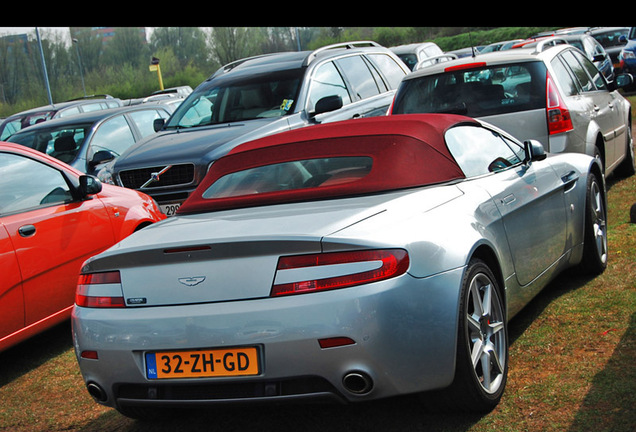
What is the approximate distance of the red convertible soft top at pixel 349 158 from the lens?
391cm

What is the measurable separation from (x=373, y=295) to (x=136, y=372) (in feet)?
3.43

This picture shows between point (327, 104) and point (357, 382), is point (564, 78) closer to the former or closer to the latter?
point (327, 104)

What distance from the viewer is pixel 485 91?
7.56m

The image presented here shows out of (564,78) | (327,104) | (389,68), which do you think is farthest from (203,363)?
(389,68)

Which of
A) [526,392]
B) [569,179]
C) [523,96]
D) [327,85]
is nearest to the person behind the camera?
[526,392]

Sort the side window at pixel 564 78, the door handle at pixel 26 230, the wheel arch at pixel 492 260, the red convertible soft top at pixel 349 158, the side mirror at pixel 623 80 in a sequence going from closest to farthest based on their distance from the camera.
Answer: the wheel arch at pixel 492 260, the red convertible soft top at pixel 349 158, the door handle at pixel 26 230, the side window at pixel 564 78, the side mirror at pixel 623 80

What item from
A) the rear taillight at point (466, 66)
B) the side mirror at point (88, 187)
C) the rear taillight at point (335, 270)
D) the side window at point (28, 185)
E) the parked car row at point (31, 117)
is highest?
the rear taillight at point (466, 66)

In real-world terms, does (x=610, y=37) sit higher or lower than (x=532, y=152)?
lower

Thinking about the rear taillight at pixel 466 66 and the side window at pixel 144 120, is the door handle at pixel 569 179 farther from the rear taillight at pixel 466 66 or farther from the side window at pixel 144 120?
the side window at pixel 144 120

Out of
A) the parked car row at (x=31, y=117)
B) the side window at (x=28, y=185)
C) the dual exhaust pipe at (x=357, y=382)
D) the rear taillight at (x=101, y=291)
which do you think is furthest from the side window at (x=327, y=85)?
the parked car row at (x=31, y=117)

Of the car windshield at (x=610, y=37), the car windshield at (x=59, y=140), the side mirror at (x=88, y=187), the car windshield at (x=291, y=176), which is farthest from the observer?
the car windshield at (x=610, y=37)

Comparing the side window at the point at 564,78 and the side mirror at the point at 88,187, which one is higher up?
the side window at the point at 564,78

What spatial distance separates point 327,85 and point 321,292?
23.0 ft

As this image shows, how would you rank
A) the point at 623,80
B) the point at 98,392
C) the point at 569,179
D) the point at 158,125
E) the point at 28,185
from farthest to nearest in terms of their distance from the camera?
the point at 158,125
the point at 623,80
the point at 28,185
the point at 569,179
the point at 98,392
